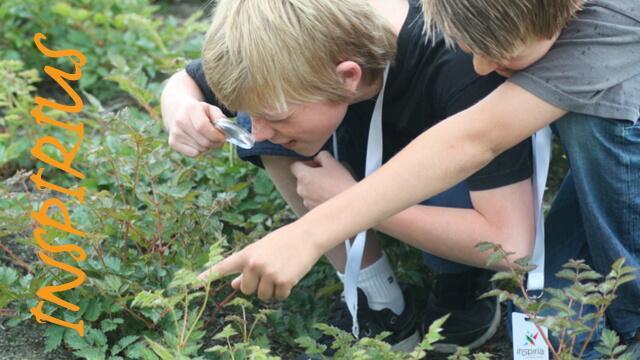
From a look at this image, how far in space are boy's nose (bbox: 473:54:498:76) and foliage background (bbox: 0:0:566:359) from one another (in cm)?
62

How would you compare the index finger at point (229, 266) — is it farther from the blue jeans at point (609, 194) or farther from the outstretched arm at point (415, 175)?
the blue jeans at point (609, 194)

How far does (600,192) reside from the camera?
226cm

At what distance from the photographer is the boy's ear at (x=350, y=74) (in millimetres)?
2281

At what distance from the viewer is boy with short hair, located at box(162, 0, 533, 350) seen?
2.25 meters

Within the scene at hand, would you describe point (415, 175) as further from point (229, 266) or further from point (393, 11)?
point (393, 11)

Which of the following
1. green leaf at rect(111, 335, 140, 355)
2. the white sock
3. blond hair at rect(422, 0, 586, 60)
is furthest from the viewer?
the white sock

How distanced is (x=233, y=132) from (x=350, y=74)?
304mm

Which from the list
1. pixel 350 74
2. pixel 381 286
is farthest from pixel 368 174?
pixel 381 286

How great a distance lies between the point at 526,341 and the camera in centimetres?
234

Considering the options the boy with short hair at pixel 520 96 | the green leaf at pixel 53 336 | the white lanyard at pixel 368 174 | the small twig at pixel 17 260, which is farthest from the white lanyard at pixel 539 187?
the small twig at pixel 17 260

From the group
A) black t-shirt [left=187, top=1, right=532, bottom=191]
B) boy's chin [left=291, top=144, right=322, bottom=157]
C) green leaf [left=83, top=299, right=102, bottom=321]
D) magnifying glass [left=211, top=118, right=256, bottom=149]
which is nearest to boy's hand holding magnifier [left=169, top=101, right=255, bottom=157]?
magnifying glass [left=211, top=118, right=256, bottom=149]

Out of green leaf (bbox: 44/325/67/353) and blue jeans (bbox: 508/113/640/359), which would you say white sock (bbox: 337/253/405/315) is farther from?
green leaf (bbox: 44/325/67/353)

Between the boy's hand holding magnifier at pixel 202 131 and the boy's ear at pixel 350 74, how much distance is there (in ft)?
0.88

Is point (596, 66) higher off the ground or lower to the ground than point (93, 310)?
higher
